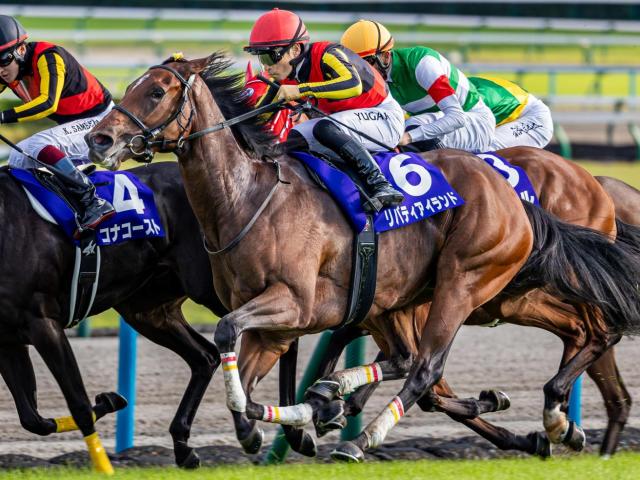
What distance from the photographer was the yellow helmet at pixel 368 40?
613 cm

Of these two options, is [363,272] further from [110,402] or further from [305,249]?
[110,402]

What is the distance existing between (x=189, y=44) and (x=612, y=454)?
15.5 m

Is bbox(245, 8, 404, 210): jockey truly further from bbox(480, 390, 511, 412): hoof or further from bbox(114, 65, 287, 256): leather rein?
bbox(480, 390, 511, 412): hoof

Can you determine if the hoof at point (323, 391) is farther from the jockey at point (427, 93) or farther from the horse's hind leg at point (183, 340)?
the jockey at point (427, 93)

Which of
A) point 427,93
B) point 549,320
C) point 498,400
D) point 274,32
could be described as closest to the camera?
point 274,32

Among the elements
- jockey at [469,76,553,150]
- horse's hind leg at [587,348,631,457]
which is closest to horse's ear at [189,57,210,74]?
jockey at [469,76,553,150]

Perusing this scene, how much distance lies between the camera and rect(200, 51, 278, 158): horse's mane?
492cm

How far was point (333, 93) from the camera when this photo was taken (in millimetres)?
5082

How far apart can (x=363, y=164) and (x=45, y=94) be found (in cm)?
154

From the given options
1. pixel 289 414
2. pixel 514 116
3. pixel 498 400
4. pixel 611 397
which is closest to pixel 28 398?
pixel 289 414

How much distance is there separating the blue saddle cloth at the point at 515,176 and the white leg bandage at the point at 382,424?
144 cm

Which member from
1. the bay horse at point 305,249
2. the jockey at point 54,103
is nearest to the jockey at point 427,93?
the bay horse at point 305,249

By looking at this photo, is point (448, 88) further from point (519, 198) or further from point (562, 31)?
point (562, 31)

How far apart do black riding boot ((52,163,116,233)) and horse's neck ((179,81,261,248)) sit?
2.59 feet
